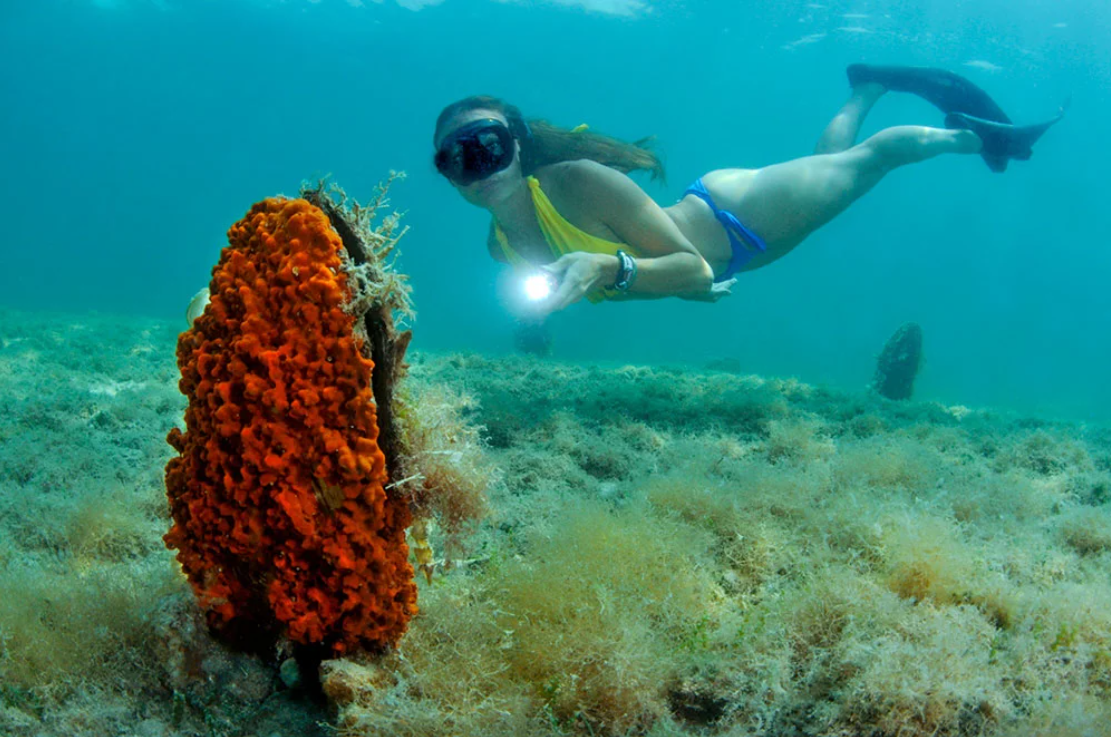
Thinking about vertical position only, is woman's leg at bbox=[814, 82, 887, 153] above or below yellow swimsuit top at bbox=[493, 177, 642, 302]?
above

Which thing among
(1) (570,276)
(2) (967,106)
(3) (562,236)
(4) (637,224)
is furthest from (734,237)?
(2) (967,106)

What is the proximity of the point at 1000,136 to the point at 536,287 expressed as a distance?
26.2 ft

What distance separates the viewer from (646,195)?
5.41 m

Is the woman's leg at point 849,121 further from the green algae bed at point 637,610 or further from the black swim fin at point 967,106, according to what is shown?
the green algae bed at point 637,610

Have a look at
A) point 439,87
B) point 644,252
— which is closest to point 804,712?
point 644,252

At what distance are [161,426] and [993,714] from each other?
6.07m

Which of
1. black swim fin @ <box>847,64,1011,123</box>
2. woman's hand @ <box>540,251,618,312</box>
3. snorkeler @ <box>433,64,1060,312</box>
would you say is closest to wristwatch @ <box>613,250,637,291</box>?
snorkeler @ <box>433,64,1060,312</box>

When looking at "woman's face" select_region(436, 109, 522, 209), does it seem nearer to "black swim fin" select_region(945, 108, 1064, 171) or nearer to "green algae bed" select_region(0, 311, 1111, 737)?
"green algae bed" select_region(0, 311, 1111, 737)

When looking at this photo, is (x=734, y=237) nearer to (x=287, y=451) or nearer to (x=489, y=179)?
(x=489, y=179)

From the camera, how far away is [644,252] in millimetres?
5473

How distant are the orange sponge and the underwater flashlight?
197 centimetres

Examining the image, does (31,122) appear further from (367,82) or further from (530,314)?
(530,314)

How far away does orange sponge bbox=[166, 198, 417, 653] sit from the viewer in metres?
1.69

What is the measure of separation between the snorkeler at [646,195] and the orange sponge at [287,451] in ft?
6.90
